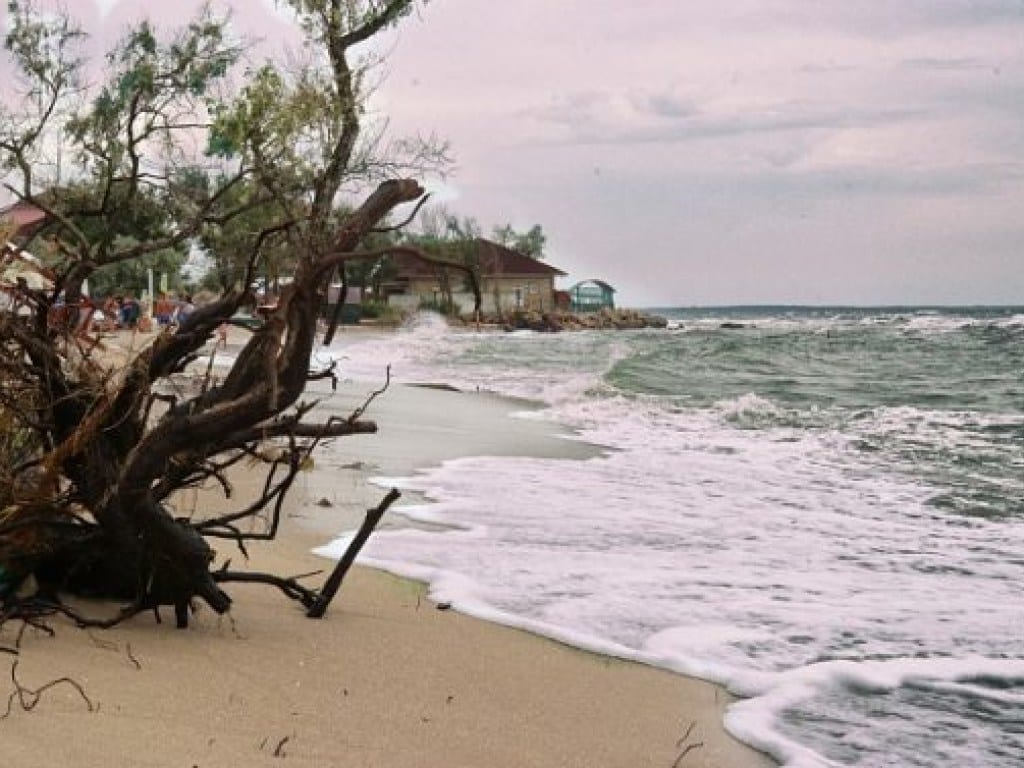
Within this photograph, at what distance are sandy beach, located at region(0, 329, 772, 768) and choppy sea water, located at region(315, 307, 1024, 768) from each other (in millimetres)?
296

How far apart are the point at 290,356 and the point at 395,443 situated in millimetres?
8634

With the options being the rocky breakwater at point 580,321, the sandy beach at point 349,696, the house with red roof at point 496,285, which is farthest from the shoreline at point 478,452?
the house with red roof at point 496,285

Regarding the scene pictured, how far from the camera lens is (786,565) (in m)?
6.82

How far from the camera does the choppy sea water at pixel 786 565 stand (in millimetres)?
4426

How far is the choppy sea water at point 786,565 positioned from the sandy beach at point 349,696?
0.97 ft

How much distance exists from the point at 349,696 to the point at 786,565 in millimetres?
3804

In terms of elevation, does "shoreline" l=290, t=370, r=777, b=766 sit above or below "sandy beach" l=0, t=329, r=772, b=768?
below

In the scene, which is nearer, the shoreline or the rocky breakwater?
the shoreline

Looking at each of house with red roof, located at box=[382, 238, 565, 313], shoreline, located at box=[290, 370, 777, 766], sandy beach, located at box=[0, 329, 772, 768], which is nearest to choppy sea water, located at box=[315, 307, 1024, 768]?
shoreline, located at box=[290, 370, 777, 766]

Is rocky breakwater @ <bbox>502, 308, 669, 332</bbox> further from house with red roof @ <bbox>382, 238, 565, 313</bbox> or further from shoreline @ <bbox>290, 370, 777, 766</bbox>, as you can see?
shoreline @ <bbox>290, 370, 777, 766</bbox>

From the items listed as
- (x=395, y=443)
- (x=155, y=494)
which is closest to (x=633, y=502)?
(x=395, y=443)

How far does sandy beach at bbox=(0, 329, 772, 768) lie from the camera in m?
3.05

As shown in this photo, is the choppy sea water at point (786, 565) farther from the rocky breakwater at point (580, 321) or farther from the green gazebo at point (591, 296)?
→ the green gazebo at point (591, 296)

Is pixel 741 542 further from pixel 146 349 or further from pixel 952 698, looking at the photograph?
pixel 146 349
